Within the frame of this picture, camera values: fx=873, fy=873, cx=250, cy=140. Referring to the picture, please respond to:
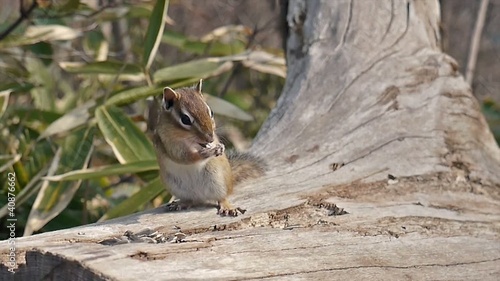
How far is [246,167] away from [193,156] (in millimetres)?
256

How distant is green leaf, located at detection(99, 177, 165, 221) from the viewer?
3455mm

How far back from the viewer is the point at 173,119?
274 cm

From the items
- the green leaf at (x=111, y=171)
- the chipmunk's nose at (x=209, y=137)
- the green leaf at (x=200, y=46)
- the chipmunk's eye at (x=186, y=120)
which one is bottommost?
the green leaf at (x=111, y=171)

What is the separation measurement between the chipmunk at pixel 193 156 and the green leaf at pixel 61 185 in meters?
0.81

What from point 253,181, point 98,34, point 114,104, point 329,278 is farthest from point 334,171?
point 98,34

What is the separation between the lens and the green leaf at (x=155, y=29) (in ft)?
13.2

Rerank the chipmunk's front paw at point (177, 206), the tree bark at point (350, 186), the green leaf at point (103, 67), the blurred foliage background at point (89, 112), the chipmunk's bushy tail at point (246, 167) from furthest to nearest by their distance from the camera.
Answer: the green leaf at point (103, 67)
the blurred foliage background at point (89, 112)
the chipmunk's bushy tail at point (246, 167)
the chipmunk's front paw at point (177, 206)
the tree bark at point (350, 186)

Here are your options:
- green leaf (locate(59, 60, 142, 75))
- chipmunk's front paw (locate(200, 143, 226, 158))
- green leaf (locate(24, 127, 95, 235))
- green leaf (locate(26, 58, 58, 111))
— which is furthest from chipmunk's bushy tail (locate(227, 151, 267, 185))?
green leaf (locate(26, 58, 58, 111))

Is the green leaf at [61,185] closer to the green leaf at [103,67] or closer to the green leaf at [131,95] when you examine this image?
the green leaf at [131,95]

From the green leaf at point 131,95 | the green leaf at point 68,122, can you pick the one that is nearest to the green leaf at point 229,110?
the green leaf at point 131,95

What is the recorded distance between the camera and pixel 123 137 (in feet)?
12.3

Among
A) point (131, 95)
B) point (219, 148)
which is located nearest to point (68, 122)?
point (131, 95)

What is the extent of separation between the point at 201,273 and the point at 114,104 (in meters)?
2.00

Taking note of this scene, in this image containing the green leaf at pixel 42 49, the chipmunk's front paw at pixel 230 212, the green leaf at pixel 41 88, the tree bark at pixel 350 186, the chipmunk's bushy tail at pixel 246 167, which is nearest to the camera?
the tree bark at pixel 350 186
